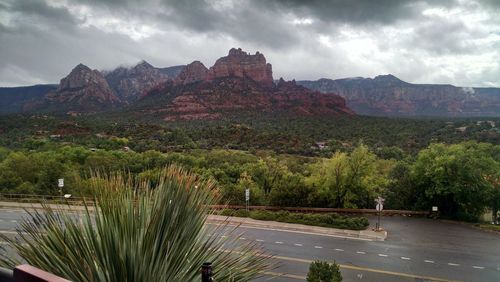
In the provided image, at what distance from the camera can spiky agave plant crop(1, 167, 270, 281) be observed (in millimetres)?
3910

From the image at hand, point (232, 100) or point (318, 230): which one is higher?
point (232, 100)

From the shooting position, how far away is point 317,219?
2842 cm

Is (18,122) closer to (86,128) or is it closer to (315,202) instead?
(86,128)

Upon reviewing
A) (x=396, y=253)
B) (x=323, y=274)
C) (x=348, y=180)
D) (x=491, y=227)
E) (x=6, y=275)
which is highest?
(x=6, y=275)

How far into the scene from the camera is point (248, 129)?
106562 mm

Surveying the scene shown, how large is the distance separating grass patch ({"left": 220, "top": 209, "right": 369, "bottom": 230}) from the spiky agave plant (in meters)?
21.1

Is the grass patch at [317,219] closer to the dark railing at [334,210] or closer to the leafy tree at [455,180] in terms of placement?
the dark railing at [334,210]

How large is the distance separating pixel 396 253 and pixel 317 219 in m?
7.40

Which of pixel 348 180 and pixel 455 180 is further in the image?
pixel 348 180

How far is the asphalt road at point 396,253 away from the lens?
17.6 meters

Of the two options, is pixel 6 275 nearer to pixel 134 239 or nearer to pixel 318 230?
pixel 134 239

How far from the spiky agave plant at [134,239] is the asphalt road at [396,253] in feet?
32.0

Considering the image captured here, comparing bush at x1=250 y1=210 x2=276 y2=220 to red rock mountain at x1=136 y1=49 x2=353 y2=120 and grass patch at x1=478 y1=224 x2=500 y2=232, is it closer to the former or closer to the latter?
grass patch at x1=478 y1=224 x2=500 y2=232

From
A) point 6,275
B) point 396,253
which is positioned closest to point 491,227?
point 396,253
